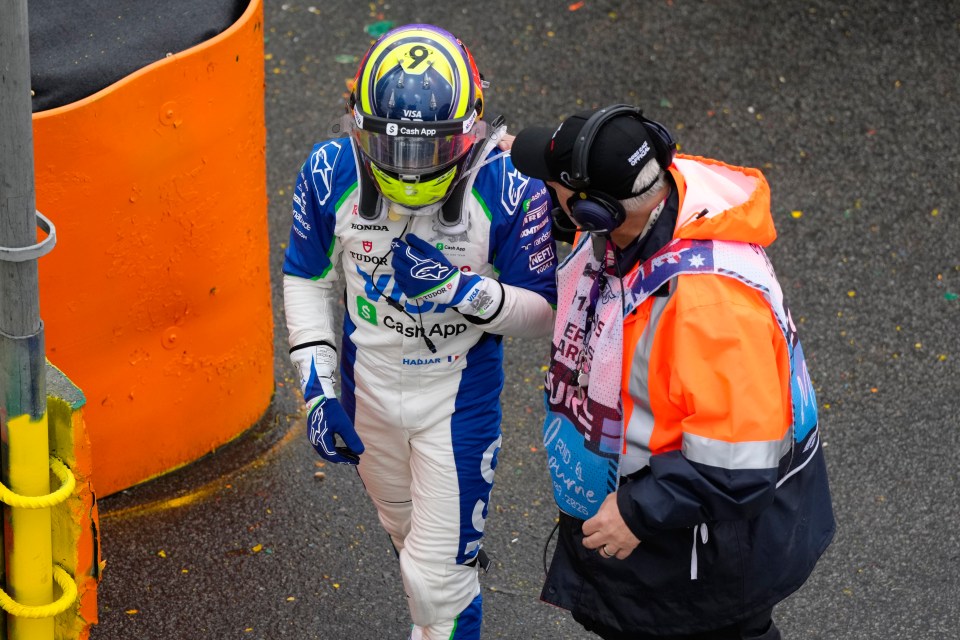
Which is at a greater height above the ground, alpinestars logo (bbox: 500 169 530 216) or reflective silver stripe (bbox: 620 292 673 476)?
alpinestars logo (bbox: 500 169 530 216)

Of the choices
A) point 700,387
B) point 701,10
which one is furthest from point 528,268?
point 701,10

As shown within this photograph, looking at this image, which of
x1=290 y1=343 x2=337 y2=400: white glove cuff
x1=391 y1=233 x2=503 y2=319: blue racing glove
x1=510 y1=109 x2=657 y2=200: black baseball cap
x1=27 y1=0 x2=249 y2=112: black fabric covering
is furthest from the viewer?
x1=27 y1=0 x2=249 y2=112: black fabric covering

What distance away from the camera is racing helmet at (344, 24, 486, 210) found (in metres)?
3.20

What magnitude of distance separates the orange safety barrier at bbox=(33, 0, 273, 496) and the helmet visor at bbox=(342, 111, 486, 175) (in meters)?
1.08

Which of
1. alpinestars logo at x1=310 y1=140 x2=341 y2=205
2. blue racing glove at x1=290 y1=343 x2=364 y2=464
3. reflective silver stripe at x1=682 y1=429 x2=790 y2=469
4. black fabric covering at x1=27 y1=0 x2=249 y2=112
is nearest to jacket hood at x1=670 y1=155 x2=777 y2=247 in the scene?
reflective silver stripe at x1=682 y1=429 x2=790 y2=469

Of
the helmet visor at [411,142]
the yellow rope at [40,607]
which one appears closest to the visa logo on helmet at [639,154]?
the helmet visor at [411,142]

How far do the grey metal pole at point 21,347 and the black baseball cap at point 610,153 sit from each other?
47.9 inches

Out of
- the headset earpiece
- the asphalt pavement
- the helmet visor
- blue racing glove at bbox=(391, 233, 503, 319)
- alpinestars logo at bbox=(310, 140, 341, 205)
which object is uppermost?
the headset earpiece

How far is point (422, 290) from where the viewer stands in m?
3.33

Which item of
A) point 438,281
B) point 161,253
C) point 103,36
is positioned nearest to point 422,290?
point 438,281

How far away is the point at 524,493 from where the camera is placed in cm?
477

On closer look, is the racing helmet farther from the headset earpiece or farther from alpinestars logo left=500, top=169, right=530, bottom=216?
the headset earpiece

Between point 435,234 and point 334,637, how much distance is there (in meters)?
1.54

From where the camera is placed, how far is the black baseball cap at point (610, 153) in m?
2.77
